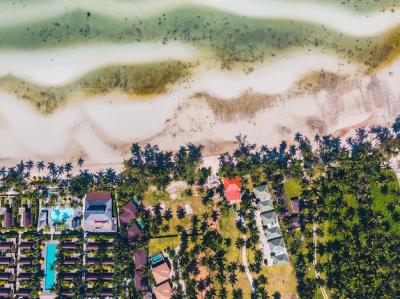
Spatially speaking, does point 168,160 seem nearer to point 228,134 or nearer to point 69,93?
point 228,134

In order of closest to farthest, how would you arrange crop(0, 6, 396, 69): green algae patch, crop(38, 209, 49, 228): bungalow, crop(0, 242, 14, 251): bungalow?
crop(0, 242, 14, 251): bungalow → crop(38, 209, 49, 228): bungalow → crop(0, 6, 396, 69): green algae patch

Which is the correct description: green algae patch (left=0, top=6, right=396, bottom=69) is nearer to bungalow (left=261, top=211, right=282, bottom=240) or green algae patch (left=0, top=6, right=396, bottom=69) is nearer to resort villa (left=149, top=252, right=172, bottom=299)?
bungalow (left=261, top=211, right=282, bottom=240)

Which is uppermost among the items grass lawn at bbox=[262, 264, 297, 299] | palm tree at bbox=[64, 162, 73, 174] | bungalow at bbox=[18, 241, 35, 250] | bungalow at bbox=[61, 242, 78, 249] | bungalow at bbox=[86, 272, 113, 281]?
palm tree at bbox=[64, 162, 73, 174]

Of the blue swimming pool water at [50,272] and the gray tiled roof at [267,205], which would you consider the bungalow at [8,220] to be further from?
the gray tiled roof at [267,205]

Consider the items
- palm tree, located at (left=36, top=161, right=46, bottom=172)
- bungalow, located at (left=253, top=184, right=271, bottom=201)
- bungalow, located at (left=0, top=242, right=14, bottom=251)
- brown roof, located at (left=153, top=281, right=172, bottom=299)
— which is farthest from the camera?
palm tree, located at (left=36, top=161, right=46, bottom=172)

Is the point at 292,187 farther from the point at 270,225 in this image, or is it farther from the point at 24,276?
the point at 24,276

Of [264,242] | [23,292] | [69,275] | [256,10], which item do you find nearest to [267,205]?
[264,242]

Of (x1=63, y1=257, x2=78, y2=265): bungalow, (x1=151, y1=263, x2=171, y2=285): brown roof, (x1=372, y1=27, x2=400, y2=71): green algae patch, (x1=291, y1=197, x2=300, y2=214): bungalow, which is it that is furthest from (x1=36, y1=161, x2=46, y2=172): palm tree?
(x1=372, y1=27, x2=400, y2=71): green algae patch
